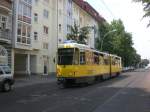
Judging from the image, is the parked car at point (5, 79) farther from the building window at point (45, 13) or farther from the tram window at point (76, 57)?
the building window at point (45, 13)

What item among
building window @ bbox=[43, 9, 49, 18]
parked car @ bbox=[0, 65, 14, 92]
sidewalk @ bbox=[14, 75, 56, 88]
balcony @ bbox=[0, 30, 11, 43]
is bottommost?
sidewalk @ bbox=[14, 75, 56, 88]

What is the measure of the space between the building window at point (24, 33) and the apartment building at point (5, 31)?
6.62ft

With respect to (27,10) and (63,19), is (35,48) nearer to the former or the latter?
(27,10)

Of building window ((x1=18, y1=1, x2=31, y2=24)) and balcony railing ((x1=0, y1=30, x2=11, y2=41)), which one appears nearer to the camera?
balcony railing ((x1=0, y1=30, x2=11, y2=41))

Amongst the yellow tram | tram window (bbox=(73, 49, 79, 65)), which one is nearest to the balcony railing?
the yellow tram

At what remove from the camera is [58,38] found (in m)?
66.1

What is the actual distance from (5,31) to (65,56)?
52.0 ft

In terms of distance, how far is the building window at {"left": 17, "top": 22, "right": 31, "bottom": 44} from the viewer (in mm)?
48281

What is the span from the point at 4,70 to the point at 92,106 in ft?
38.6

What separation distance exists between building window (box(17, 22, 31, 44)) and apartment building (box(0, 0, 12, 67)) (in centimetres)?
202

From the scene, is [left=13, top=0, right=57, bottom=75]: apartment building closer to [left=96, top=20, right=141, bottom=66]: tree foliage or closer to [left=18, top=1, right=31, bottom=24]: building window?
[left=18, top=1, right=31, bottom=24]: building window

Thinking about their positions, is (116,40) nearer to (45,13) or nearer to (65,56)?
(45,13)

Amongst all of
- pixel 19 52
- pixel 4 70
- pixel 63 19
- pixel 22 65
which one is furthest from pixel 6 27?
pixel 63 19

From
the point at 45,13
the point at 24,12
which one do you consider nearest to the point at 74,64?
the point at 24,12
